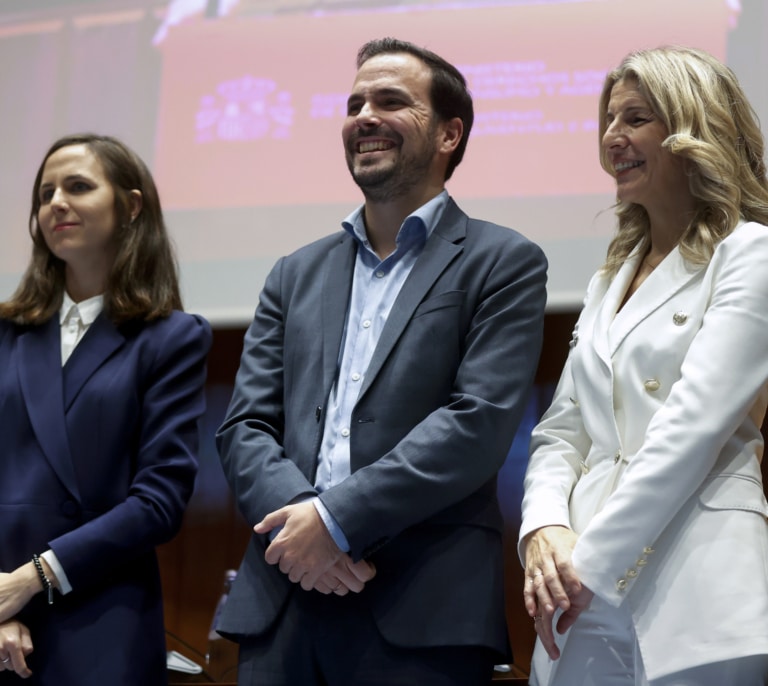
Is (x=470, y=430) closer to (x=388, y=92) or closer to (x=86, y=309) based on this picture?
(x=388, y=92)

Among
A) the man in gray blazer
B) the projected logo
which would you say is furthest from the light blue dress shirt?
the projected logo

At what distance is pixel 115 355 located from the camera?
2.83 metres

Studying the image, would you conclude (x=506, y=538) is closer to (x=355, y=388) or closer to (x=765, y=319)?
(x=355, y=388)

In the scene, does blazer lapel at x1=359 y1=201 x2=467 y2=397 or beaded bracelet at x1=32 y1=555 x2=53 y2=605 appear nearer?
blazer lapel at x1=359 y1=201 x2=467 y2=397

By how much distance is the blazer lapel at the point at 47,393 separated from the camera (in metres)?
2.68

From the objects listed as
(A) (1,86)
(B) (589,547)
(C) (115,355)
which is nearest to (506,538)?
(C) (115,355)

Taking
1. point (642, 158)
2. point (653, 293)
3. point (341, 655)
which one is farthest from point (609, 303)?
point (341, 655)

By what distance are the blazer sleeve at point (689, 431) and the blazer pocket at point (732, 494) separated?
0.08 ft

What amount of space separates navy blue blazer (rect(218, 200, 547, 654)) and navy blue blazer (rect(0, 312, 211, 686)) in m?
0.29

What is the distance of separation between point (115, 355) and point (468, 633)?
3.71 ft

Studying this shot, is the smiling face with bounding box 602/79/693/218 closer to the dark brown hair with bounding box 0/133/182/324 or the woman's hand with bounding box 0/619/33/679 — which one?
the dark brown hair with bounding box 0/133/182/324

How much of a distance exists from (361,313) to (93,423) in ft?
2.28

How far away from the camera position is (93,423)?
2736 millimetres

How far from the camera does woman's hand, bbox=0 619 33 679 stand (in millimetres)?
2512
